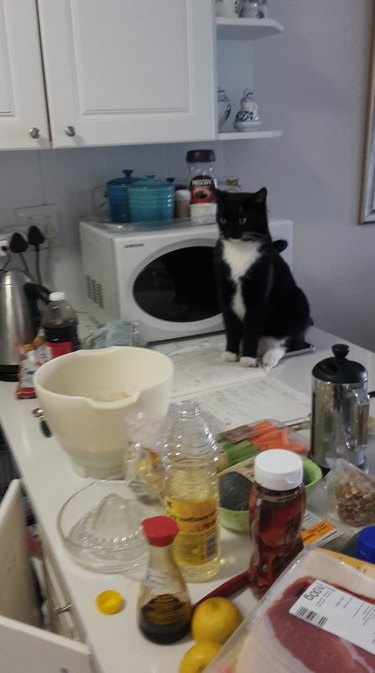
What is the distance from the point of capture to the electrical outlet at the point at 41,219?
1663mm

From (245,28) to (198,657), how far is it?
1.57 m

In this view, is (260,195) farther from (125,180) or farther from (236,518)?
(236,518)

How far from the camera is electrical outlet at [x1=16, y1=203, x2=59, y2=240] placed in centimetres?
166

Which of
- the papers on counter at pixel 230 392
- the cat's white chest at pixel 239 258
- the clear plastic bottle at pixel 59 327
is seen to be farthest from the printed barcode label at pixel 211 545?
the cat's white chest at pixel 239 258

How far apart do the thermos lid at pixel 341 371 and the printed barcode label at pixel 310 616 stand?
0.41 m

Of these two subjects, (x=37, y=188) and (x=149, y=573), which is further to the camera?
(x=37, y=188)

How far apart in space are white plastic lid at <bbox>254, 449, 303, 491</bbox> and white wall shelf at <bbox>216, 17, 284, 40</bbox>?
1282 mm

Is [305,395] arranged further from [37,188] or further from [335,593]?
[37,188]

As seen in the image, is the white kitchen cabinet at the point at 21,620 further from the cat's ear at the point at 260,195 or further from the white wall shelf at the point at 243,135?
the white wall shelf at the point at 243,135

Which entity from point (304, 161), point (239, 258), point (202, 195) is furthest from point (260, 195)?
point (304, 161)

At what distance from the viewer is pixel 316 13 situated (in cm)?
187

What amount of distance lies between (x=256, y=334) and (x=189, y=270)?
0.27 meters

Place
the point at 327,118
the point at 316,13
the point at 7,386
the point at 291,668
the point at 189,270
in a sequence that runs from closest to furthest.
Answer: the point at 291,668 < the point at 7,386 < the point at 189,270 < the point at 316,13 < the point at 327,118

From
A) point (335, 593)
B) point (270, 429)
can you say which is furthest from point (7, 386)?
point (335, 593)
